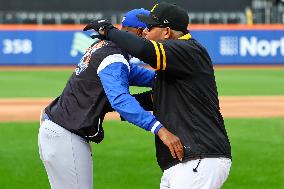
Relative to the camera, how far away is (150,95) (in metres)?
5.66

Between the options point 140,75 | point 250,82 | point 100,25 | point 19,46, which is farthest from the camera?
point 19,46

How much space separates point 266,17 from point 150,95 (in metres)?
29.2

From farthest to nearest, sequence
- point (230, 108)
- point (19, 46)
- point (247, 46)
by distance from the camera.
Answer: point (247, 46), point (19, 46), point (230, 108)

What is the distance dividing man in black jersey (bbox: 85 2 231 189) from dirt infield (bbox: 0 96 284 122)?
424 inches

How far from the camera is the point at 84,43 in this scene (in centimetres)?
3053

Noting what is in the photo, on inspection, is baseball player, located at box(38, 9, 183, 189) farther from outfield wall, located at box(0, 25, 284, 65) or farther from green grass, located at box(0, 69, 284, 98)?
outfield wall, located at box(0, 25, 284, 65)

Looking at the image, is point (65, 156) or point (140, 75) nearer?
Result: point (65, 156)

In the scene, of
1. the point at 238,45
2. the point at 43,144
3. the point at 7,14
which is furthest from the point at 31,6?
the point at 43,144

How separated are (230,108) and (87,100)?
40.7 ft

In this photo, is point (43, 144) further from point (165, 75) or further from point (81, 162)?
point (165, 75)

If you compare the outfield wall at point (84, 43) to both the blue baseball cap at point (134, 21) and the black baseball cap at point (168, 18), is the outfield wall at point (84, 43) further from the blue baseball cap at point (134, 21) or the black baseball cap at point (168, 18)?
the black baseball cap at point (168, 18)

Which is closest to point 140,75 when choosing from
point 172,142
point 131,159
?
point 172,142

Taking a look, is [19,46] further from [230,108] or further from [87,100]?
[87,100]

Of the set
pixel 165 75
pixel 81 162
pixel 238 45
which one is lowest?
pixel 238 45
